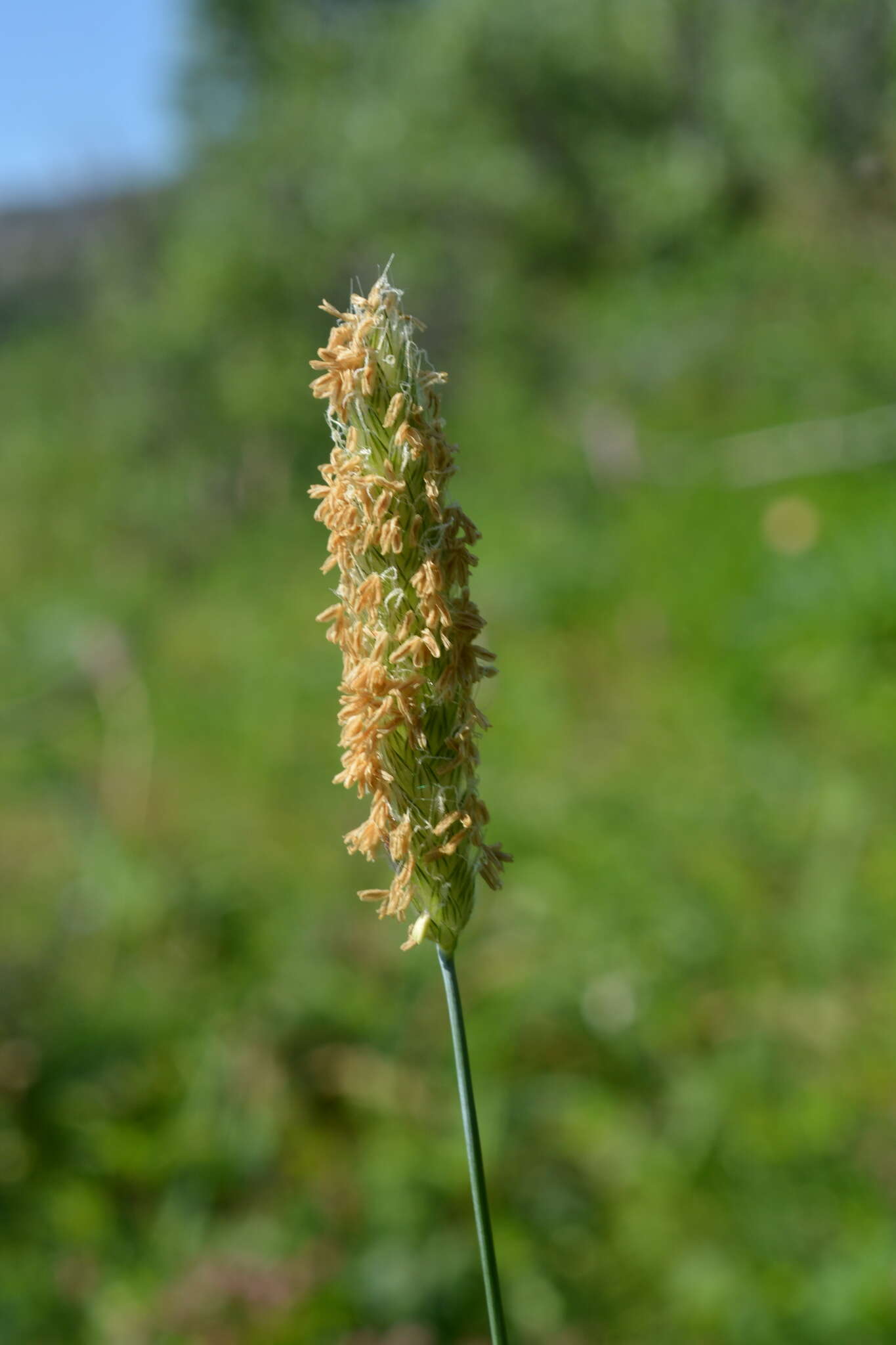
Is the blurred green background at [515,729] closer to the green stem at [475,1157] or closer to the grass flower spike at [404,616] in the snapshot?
the grass flower spike at [404,616]

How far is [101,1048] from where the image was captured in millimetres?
3795

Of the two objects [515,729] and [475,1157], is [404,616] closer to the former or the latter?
[475,1157]

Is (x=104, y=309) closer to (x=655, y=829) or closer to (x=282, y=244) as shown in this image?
(x=282, y=244)

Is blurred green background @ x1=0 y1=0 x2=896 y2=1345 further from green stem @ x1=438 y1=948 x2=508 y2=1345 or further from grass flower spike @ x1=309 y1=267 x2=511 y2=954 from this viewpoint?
green stem @ x1=438 y1=948 x2=508 y2=1345

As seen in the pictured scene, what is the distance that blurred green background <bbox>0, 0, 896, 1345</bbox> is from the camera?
3.02 m

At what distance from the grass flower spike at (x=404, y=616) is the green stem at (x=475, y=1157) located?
0.31 feet

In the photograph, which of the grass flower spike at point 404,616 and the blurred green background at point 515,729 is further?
the blurred green background at point 515,729

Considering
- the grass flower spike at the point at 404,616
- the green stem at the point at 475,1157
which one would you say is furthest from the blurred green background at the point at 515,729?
the green stem at the point at 475,1157

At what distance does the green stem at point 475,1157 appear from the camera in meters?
0.82

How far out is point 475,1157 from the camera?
838mm

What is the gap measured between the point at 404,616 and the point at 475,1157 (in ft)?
1.36

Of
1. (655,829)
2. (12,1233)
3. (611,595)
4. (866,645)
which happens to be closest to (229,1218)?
(12,1233)

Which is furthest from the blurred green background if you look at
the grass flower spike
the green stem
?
the green stem

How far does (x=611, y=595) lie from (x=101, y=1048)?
4.11 meters
